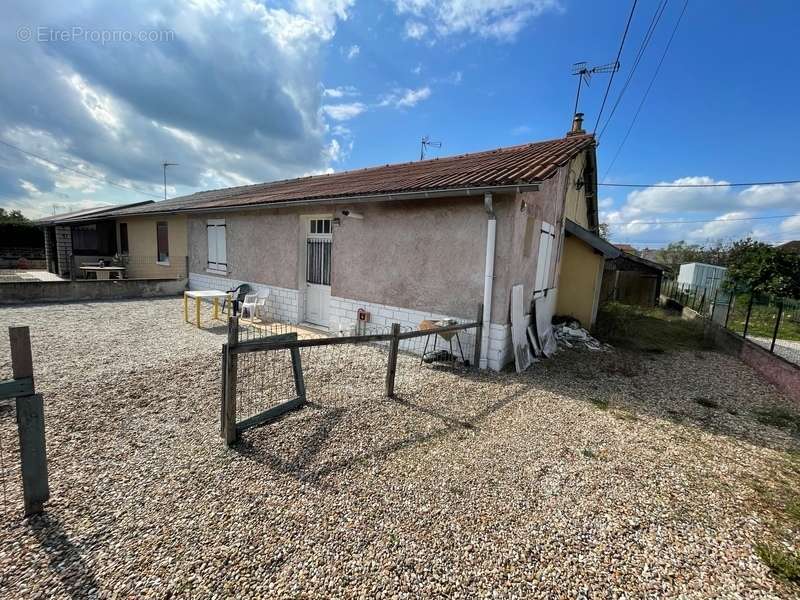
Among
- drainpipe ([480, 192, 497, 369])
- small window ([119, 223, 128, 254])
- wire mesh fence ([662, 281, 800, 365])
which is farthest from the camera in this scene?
small window ([119, 223, 128, 254])

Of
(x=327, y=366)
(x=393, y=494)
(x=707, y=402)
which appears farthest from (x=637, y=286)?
(x=393, y=494)

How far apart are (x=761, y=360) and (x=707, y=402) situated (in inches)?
125

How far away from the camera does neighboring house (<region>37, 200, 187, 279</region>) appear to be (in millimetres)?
13047

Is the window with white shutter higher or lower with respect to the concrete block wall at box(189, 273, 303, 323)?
higher

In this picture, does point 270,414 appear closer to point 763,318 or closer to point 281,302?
point 281,302

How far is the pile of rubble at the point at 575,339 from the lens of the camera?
817 cm

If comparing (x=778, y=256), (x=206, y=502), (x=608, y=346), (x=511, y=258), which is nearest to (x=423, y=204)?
(x=511, y=258)

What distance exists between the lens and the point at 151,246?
14.2 m

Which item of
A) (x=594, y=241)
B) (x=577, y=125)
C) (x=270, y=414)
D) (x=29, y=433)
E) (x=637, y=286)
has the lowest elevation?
(x=270, y=414)

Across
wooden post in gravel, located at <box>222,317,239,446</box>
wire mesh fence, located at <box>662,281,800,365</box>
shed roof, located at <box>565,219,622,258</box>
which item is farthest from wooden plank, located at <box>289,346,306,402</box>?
wire mesh fence, located at <box>662,281,800,365</box>

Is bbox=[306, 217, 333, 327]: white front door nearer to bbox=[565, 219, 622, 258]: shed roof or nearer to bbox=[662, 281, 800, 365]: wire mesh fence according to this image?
bbox=[565, 219, 622, 258]: shed roof

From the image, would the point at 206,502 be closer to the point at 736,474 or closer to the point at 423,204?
the point at 736,474

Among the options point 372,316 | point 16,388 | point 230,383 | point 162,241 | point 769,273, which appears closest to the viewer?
point 16,388

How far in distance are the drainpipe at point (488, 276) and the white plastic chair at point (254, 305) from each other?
18.7ft
